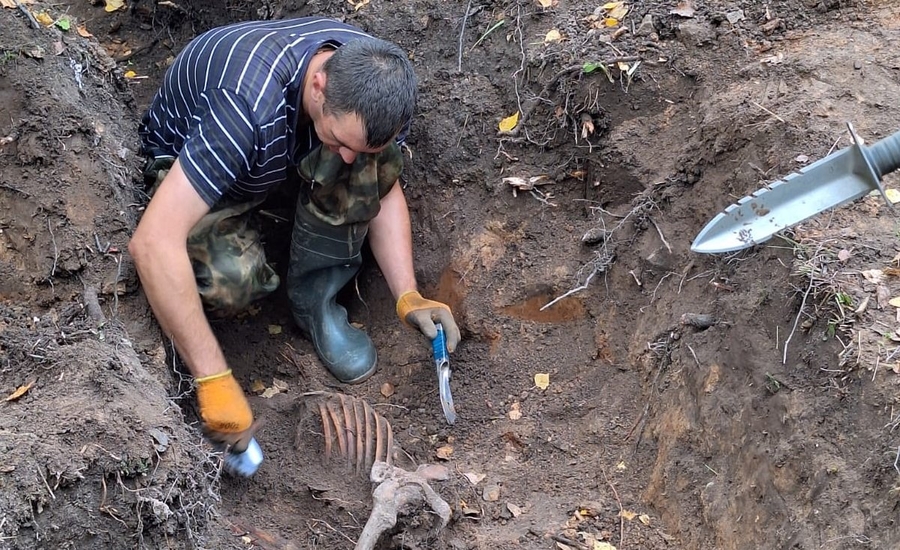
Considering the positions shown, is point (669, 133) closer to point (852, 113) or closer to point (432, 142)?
point (852, 113)

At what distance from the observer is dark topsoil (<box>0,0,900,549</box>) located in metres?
2.26

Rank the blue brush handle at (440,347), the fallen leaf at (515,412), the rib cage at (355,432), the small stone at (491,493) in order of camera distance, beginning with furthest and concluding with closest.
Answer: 1. the blue brush handle at (440,347)
2. the fallen leaf at (515,412)
3. the rib cage at (355,432)
4. the small stone at (491,493)

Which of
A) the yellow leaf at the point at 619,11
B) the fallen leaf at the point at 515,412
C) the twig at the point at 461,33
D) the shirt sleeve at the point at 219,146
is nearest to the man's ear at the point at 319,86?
the shirt sleeve at the point at 219,146

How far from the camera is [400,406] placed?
11.1 feet

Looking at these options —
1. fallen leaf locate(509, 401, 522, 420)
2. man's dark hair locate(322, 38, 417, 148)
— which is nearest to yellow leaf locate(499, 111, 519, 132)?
man's dark hair locate(322, 38, 417, 148)

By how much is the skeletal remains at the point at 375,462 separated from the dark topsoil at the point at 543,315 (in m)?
0.07

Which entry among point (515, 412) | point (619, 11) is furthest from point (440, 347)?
point (619, 11)

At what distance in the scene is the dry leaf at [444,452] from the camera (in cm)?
311

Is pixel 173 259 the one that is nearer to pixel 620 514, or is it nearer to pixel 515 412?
pixel 515 412

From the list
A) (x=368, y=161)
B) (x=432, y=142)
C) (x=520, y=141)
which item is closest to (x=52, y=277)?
(x=368, y=161)

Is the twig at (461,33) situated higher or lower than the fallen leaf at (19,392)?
lower

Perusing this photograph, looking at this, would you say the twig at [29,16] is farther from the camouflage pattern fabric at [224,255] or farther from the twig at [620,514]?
the twig at [620,514]

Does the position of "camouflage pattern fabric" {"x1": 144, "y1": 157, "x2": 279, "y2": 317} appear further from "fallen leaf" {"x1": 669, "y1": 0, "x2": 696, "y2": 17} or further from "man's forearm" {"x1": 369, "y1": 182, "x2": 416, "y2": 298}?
"fallen leaf" {"x1": 669, "y1": 0, "x2": 696, "y2": 17}

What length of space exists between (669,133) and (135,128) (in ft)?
6.88
